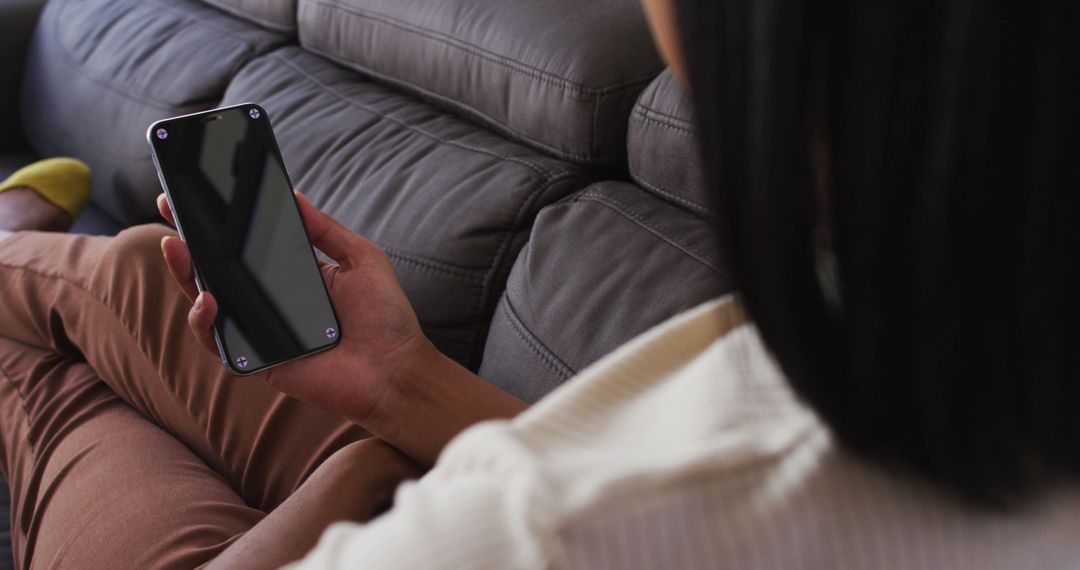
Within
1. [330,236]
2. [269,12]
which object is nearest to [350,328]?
[330,236]

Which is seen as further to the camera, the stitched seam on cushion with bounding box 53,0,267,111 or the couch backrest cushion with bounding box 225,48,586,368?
the stitched seam on cushion with bounding box 53,0,267,111

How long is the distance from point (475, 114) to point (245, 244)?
0.37m

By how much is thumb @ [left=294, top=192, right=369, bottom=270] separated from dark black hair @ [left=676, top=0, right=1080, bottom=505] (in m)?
0.56

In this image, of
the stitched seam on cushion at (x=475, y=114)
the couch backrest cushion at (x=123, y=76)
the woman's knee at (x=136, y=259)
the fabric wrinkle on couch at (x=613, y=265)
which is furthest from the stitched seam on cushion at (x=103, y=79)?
the fabric wrinkle on couch at (x=613, y=265)

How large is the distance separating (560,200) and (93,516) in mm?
490

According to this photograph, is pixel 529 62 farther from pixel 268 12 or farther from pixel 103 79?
pixel 103 79

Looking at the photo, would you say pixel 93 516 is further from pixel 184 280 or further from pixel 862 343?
pixel 862 343

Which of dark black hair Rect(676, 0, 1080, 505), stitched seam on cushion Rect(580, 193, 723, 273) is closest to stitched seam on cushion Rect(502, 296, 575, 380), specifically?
stitched seam on cushion Rect(580, 193, 723, 273)

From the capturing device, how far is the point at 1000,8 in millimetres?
240

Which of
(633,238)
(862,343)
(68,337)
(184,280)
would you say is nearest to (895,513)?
(862,343)

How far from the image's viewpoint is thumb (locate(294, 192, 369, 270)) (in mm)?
812

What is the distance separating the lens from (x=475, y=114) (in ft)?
3.53

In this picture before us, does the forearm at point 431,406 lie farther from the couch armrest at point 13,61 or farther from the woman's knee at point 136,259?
the couch armrest at point 13,61

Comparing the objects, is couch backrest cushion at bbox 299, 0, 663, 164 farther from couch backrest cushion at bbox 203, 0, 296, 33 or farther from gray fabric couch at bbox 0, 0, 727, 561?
couch backrest cushion at bbox 203, 0, 296, 33
